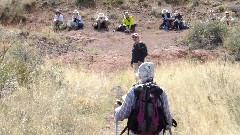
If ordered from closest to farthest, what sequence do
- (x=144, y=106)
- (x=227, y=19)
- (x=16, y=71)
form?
(x=144, y=106) < (x=16, y=71) < (x=227, y=19)

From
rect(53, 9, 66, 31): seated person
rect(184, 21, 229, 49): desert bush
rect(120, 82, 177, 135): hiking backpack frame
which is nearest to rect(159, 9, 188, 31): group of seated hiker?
rect(184, 21, 229, 49): desert bush

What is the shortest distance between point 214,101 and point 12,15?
21147 mm

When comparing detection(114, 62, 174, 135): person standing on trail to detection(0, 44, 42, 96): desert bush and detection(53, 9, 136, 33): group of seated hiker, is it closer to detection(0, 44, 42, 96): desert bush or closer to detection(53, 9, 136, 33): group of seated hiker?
detection(0, 44, 42, 96): desert bush

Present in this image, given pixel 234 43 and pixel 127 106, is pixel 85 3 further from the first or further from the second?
pixel 127 106

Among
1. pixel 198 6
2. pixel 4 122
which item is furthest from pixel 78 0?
pixel 4 122

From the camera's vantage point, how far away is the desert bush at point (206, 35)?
18423mm

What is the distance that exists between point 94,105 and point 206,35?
38.1ft

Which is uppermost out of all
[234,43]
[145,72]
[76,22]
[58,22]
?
[145,72]

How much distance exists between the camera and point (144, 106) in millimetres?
4371

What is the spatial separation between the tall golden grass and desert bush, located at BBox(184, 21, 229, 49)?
8619 mm

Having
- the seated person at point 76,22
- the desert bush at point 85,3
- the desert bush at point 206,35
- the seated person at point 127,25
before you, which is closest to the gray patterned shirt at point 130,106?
the desert bush at point 206,35

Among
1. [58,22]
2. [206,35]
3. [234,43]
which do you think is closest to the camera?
[234,43]

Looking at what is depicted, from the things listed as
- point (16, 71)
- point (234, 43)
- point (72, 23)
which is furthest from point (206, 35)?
point (16, 71)

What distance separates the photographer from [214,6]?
27203mm
